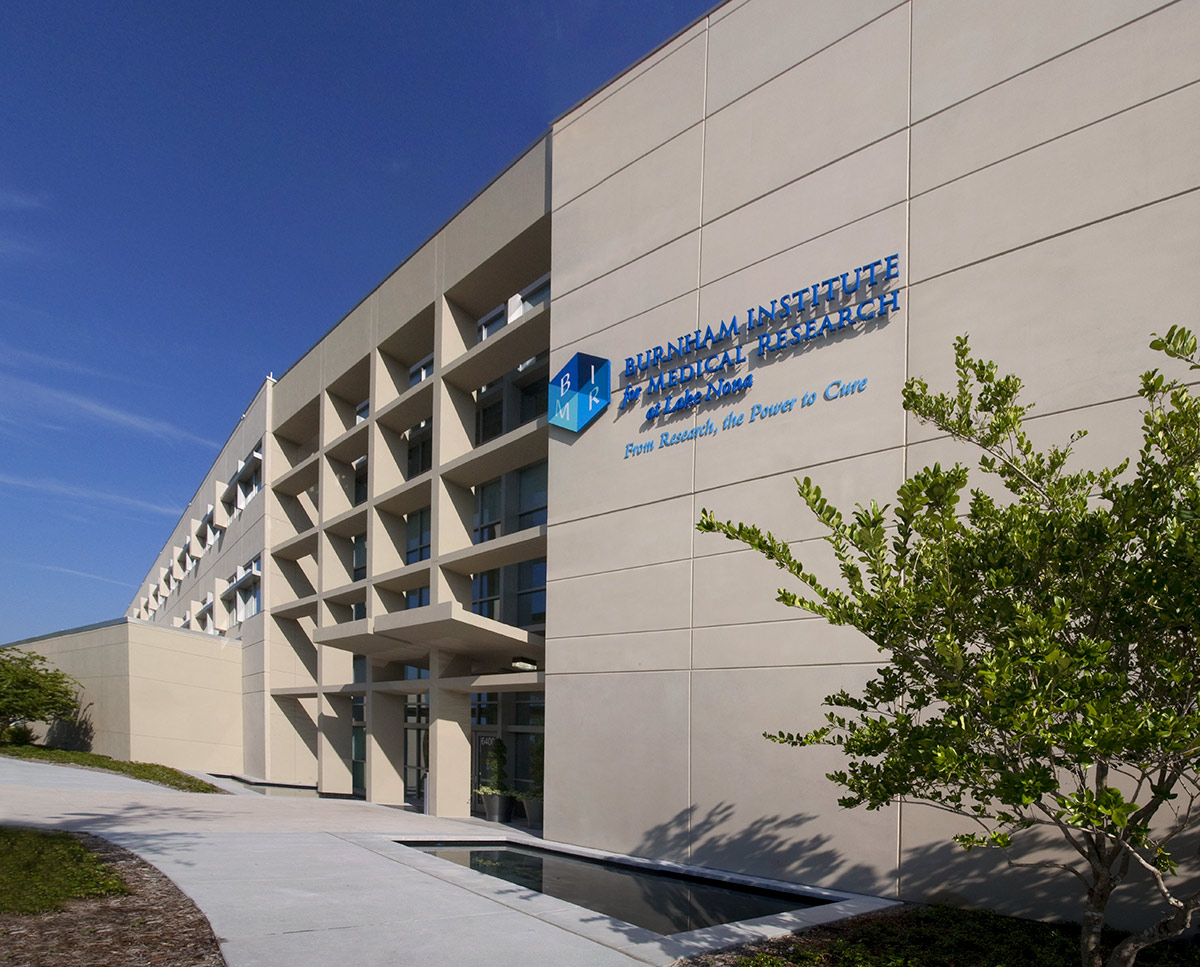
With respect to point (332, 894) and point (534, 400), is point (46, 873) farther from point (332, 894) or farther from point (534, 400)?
point (534, 400)

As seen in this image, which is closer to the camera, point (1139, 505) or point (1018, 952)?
point (1139, 505)

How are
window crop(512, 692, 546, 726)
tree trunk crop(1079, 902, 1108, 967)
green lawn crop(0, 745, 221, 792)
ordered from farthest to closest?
green lawn crop(0, 745, 221, 792) < window crop(512, 692, 546, 726) < tree trunk crop(1079, 902, 1108, 967)

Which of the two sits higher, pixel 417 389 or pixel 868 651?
pixel 417 389

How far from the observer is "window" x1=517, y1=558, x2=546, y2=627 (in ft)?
83.4

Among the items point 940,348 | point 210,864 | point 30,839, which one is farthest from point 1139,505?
point 30,839

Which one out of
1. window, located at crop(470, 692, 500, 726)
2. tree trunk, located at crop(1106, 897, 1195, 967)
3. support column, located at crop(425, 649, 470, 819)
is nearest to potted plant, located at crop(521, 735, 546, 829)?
support column, located at crop(425, 649, 470, 819)

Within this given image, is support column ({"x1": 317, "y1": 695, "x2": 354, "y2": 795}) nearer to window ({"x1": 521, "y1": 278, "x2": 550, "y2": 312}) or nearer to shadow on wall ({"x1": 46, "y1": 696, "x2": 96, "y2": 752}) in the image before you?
shadow on wall ({"x1": 46, "y1": 696, "x2": 96, "y2": 752})

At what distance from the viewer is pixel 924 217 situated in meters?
14.0

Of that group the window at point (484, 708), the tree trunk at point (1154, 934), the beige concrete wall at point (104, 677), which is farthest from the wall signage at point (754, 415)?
the beige concrete wall at point (104, 677)

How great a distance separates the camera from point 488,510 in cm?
2792

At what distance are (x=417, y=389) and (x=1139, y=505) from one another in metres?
22.2

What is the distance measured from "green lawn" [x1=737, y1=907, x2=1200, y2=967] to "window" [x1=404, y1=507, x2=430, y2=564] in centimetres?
2381

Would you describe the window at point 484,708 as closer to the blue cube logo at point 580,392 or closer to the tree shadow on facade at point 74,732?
the blue cube logo at point 580,392

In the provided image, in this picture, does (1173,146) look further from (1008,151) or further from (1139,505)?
(1139,505)
